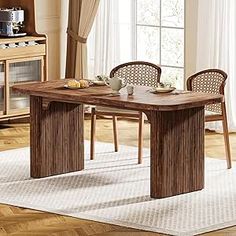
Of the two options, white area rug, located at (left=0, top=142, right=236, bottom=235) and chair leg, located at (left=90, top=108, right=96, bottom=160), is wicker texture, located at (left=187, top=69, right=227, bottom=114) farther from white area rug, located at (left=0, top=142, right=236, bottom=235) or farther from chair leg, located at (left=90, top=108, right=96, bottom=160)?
chair leg, located at (left=90, top=108, right=96, bottom=160)

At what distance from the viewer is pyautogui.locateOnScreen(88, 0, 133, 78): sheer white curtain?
9.23m

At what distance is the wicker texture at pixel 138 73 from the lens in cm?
754

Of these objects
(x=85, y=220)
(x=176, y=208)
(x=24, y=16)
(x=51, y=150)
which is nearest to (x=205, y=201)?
(x=176, y=208)

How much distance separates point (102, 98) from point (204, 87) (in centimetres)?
131

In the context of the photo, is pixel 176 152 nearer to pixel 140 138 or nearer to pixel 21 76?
pixel 140 138

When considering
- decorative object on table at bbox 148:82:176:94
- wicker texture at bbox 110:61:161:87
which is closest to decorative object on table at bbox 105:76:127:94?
decorative object on table at bbox 148:82:176:94

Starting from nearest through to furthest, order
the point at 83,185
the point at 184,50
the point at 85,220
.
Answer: the point at 85,220 → the point at 83,185 → the point at 184,50

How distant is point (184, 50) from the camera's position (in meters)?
8.70

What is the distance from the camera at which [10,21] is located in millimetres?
8789

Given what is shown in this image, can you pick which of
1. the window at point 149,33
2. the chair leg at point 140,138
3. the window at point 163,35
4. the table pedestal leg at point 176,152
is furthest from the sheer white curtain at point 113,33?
the table pedestal leg at point 176,152

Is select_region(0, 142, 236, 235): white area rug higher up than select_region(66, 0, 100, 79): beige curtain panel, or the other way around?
select_region(66, 0, 100, 79): beige curtain panel

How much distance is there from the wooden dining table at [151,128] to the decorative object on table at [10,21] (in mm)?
1967

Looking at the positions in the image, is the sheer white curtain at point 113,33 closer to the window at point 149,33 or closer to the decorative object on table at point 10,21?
the window at point 149,33

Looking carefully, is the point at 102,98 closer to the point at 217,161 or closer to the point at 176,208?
the point at 176,208
